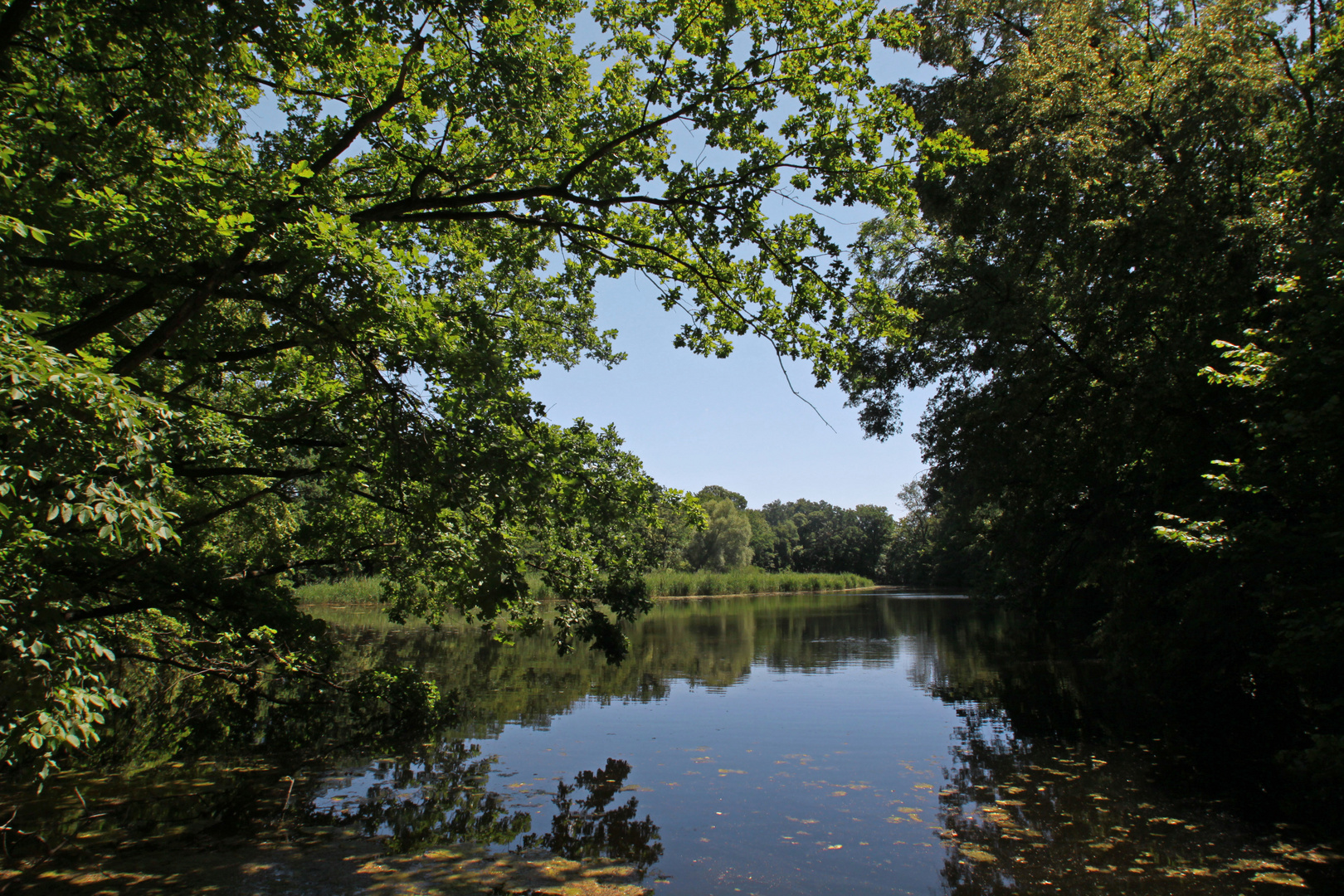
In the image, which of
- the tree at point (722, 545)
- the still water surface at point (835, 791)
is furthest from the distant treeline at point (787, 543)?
the still water surface at point (835, 791)

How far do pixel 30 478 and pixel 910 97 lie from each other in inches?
644

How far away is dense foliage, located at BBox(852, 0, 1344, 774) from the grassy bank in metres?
15.2

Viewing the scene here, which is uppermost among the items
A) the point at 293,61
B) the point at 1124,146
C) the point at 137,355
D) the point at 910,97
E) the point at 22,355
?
the point at 910,97

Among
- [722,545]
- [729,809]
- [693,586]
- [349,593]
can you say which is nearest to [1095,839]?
[729,809]

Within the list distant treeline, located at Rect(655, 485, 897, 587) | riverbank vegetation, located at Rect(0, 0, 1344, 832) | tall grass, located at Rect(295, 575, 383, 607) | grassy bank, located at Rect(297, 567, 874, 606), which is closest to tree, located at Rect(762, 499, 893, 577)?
distant treeline, located at Rect(655, 485, 897, 587)

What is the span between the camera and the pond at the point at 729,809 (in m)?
6.08

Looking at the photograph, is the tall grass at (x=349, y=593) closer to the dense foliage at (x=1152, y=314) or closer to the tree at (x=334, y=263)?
the tree at (x=334, y=263)

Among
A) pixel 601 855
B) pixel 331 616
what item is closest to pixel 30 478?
pixel 601 855

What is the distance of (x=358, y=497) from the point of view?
9875 mm

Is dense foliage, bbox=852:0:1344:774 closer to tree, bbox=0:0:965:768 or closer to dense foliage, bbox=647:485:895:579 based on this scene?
tree, bbox=0:0:965:768

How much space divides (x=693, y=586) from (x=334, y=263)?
4961 centimetres

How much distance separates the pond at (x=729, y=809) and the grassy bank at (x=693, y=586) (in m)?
12.6

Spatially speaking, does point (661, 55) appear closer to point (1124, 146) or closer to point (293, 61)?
point (293, 61)

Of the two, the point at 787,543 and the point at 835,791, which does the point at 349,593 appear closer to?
the point at 835,791
